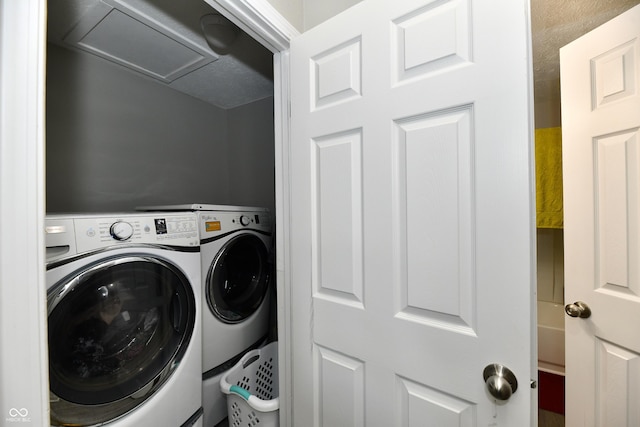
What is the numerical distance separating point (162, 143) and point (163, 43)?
73 cm

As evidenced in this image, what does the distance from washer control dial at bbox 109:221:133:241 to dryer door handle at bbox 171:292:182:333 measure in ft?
1.10

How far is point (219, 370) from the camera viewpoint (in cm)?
139

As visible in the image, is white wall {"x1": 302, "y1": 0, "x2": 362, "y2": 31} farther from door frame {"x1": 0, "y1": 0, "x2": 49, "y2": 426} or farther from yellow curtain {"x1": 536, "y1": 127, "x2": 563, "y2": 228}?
yellow curtain {"x1": 536, "y1": 127, "x2": 563, "y2": 228}

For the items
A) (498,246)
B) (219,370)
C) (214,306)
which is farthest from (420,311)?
(219,370)

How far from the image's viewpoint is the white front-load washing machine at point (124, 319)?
0.80m

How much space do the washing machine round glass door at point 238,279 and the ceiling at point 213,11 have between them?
114 centimetres

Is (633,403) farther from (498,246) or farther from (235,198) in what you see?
(235,198)

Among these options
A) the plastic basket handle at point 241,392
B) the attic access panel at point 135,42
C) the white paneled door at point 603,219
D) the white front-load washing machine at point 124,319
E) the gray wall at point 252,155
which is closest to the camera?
the white front-load washing machine at point 124,319

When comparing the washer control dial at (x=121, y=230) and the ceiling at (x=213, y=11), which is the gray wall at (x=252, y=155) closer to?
the ceiling at (x=213, y=11)

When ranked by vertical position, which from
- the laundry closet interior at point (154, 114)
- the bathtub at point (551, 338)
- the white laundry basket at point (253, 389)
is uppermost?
the laundry closet interior at point (154, 114)

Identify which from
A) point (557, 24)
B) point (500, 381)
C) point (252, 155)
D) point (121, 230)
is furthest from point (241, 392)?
point (557, 24)

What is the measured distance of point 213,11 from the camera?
123 cm

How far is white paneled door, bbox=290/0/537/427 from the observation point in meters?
0.61

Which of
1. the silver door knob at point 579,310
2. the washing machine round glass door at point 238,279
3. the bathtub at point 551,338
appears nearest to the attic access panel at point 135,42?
the washing machine round glass door at point 238,279
